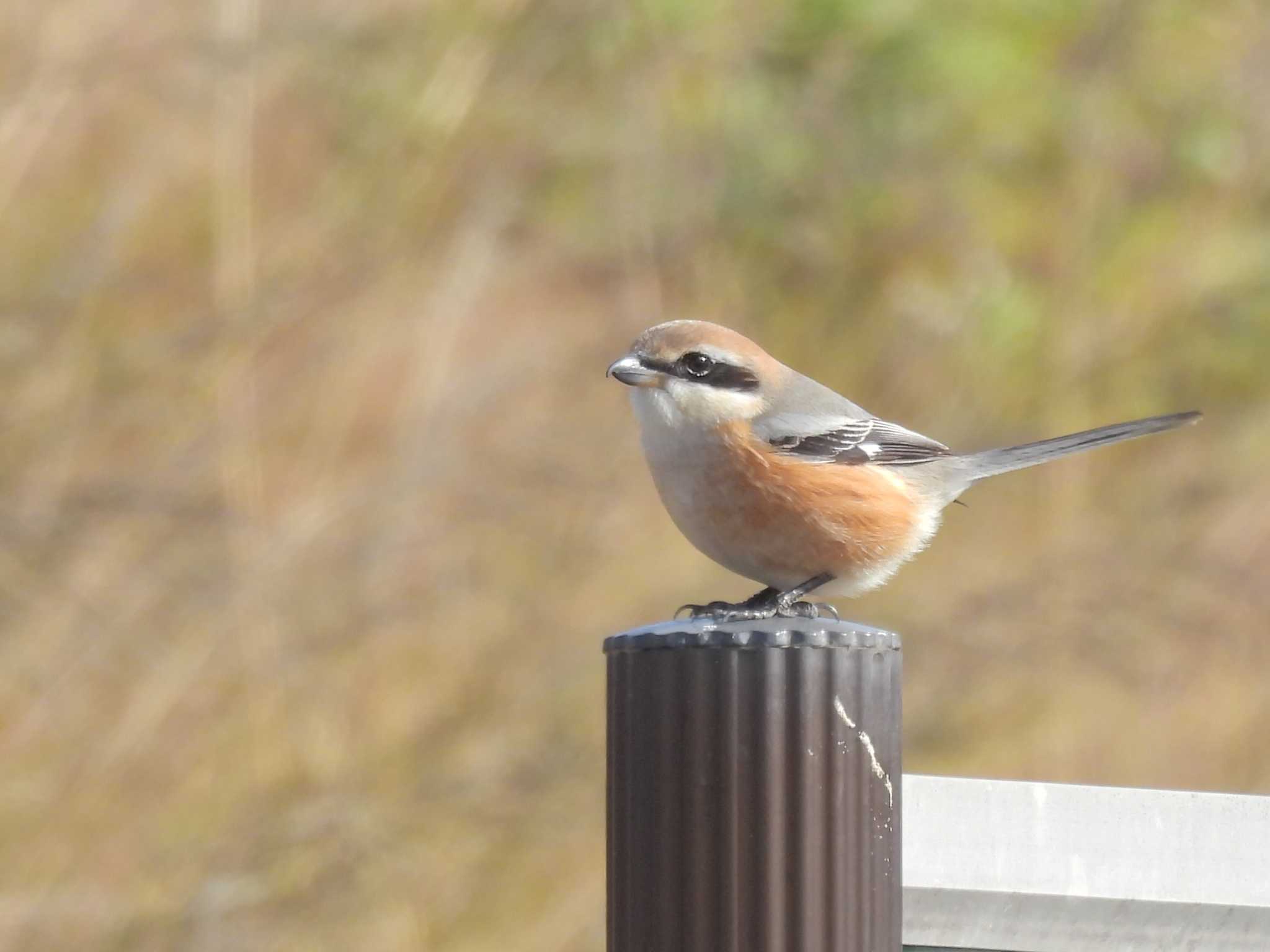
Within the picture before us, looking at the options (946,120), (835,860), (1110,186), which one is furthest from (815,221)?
(835,860)

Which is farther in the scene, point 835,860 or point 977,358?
point 977,358

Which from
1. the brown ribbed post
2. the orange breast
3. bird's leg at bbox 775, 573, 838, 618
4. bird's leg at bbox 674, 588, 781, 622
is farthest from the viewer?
the orange breast

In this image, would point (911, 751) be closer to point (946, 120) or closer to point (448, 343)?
point (448, 343)

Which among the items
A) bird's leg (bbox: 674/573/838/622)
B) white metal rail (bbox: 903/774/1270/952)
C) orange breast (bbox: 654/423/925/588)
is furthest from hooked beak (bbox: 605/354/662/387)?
white metal rail (bbox: 903/774/1270/952)

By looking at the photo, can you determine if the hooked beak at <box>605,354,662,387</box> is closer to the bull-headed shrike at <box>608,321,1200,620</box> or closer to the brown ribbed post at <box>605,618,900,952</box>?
the bull-headed shrike at <box>608,321,1200,620</box>

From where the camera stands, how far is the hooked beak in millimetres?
2453

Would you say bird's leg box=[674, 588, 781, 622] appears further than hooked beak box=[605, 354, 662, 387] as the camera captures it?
No

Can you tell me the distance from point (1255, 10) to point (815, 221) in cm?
169

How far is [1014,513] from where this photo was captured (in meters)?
4.77

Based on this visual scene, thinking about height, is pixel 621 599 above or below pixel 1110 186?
below

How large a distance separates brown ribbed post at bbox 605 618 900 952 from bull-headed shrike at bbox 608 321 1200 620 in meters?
0.78

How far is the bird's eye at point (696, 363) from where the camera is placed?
2488 millimetres

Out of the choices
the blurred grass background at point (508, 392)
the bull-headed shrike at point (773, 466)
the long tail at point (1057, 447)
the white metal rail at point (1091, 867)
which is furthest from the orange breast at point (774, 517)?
the blurred grass background at point (508, 392)

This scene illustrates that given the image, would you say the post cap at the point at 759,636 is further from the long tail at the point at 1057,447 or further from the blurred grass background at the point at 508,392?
the blurred grass background at the point at 508,392
